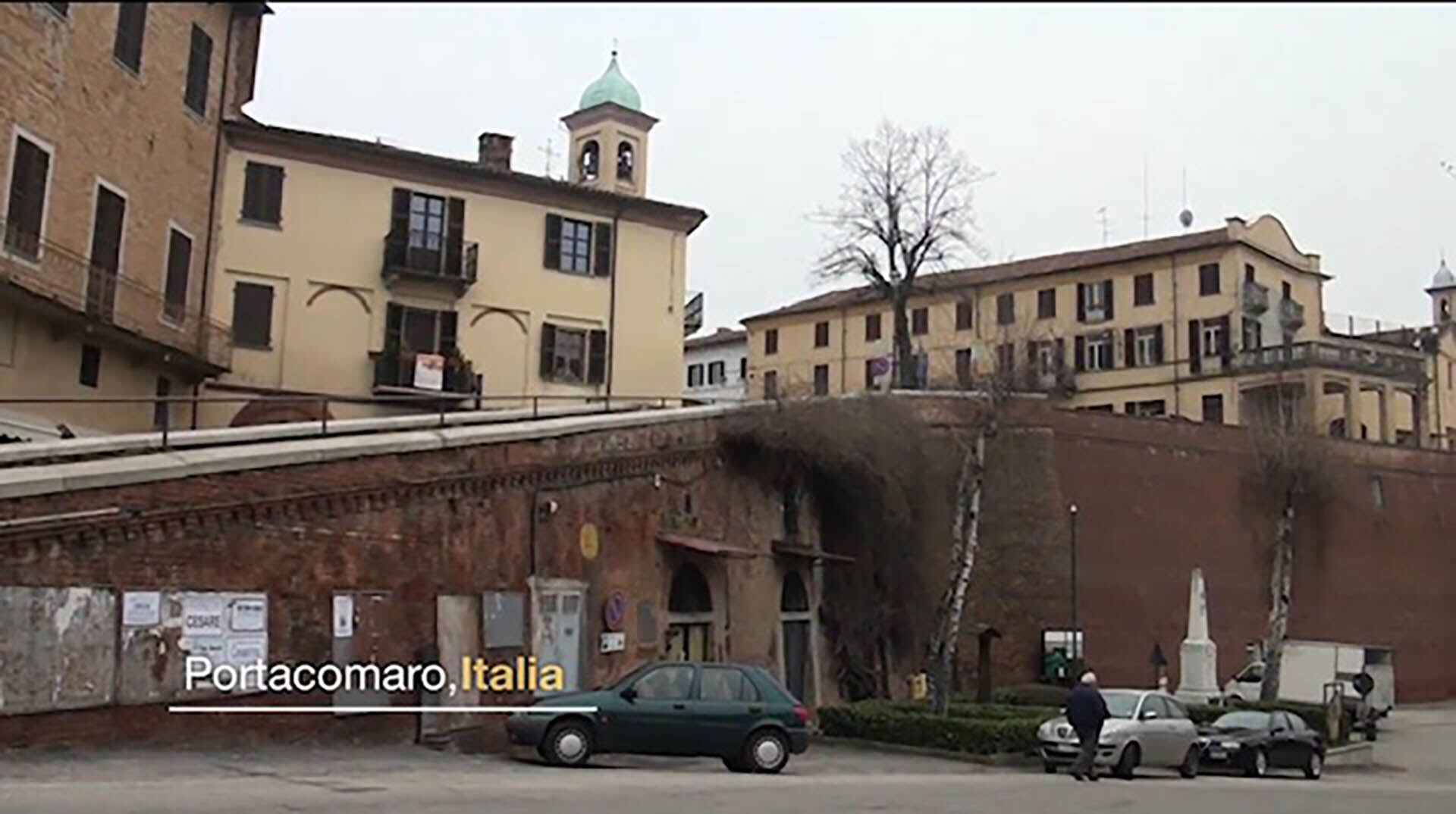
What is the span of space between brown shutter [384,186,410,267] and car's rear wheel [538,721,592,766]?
63.6 ft

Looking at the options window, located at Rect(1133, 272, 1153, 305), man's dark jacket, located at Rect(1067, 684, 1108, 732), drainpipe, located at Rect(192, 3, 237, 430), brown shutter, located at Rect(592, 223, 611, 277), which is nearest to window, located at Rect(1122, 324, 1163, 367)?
window, located at Rect(1133, 272, 1153, 305)

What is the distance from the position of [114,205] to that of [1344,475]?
39396 mm

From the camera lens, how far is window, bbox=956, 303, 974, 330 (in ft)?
229

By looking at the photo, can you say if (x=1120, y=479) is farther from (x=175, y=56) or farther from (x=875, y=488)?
(x=175, y=56)

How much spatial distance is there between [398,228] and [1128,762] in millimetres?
22274

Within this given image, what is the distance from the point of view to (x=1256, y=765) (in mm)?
27203

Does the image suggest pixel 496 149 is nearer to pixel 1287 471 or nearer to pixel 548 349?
pixel 548 349

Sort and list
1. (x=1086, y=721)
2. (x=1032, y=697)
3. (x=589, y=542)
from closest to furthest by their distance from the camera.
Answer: (x=1086, y=721), (x=589, y=542), (x=1032, y=697)

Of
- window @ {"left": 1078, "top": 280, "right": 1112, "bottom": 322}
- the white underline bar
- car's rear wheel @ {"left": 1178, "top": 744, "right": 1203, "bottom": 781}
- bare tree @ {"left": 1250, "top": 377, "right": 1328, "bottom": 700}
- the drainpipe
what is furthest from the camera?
window @ {"left": 1078, "top": 280, "right": 1112, "bottom": 322}

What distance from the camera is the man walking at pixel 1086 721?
72.2ft

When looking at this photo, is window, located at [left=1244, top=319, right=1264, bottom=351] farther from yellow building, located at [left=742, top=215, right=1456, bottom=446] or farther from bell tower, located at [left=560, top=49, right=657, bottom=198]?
bell tower, located at [left=560, top=49, right=657, bottom=198]

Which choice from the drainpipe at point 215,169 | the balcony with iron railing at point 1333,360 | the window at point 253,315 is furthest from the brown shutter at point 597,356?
the balcony with iron railing at point 1333,360

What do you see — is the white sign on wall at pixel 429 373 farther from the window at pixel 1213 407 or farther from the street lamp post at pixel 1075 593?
the window at pixel 1213 407

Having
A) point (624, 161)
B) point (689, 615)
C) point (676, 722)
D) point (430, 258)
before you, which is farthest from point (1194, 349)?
point (676, 722)
